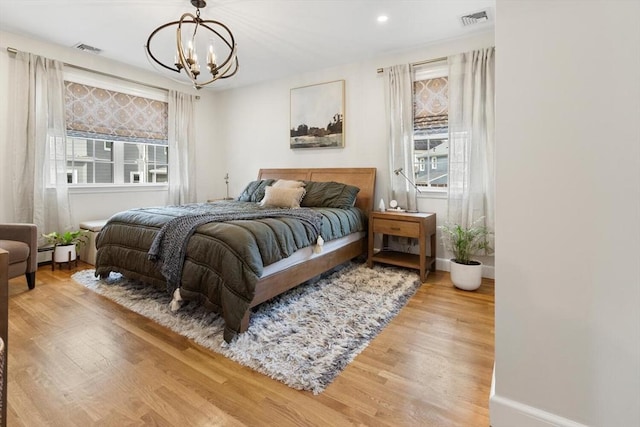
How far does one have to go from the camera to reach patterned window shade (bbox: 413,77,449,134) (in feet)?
11.3

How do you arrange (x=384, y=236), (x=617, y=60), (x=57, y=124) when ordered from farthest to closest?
1. (x=384, y=236)
2. (x=57, y=124)
3. (x=617, y=60)

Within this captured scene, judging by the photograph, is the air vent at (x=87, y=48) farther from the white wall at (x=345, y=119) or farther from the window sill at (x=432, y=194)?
the window sill at (x=432, y=194)

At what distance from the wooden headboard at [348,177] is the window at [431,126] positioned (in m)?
0.58

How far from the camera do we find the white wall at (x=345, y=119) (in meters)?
3.62

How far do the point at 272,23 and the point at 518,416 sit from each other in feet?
11.4

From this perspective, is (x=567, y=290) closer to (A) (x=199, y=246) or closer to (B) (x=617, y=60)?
(B) (x=617, y=60)

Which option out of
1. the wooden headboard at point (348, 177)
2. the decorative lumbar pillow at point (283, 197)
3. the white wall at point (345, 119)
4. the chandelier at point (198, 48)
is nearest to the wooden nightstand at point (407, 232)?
the white wall at point (345, 119)

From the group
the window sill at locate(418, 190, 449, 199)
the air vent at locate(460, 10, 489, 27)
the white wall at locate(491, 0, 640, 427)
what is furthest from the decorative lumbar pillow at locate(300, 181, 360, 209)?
the white wall at locate(491, 0, 640, 427)

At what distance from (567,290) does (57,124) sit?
15.8 ft

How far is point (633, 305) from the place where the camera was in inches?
40.5

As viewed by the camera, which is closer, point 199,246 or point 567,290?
point 567,290

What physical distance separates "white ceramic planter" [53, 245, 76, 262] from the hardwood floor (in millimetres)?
1220

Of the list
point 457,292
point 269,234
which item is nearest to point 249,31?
point 269,234

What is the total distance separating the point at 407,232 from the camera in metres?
3.18
